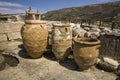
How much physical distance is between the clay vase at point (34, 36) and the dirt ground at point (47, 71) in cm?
35

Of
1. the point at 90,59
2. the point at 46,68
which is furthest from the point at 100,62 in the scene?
the point at 46,68

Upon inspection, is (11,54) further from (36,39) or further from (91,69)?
(91,69)

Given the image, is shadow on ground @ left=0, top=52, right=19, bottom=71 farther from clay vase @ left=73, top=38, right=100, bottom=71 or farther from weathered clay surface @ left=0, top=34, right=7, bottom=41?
clay vase @ left=73, top=38, right=100, bottom=71

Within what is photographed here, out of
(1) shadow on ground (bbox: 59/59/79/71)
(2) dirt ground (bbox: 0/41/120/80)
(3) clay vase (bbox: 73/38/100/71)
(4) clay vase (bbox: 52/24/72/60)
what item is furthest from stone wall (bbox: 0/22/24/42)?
(3) clay vase (bbox: 73/38/100/71)

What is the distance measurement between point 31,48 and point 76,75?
1482mm

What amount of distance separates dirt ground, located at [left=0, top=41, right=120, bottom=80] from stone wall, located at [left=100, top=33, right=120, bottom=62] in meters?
0.60

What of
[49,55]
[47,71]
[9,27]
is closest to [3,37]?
[9,27]

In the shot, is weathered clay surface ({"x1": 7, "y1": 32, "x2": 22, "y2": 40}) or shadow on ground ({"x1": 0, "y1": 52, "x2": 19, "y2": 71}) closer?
shadow on ground ({"x1": 0, "y1": 52, "x2": 19, "y2": 71})

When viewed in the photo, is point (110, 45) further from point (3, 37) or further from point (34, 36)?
point (3, 37)

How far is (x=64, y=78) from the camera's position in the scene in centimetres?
331

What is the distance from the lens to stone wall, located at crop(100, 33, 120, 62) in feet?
13.0

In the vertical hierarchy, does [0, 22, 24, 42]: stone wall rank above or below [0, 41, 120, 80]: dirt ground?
above

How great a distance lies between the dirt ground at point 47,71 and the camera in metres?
3.35

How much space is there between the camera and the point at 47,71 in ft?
11.8
